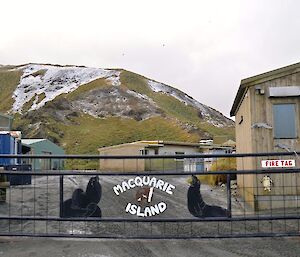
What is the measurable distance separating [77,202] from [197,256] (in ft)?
6.68

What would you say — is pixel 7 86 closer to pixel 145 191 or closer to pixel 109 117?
pixel 109 117

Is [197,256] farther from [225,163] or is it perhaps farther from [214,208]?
[225,163]

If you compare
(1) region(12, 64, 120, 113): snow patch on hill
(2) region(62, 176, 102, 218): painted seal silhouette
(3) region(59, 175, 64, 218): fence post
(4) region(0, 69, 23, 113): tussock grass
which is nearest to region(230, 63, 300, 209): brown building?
(2) region(62, 176, 102, 218): painted seal silhouette

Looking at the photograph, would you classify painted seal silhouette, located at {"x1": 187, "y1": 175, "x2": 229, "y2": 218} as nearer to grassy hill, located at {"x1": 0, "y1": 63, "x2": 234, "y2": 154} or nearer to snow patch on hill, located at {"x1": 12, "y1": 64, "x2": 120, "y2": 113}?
grassy hill, located at {"x1": 0, "y1": 63, "x2": 234, "y2": 154}

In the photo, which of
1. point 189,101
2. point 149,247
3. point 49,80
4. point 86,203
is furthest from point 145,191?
point 49,80

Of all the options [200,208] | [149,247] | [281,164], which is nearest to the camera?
[149,247]

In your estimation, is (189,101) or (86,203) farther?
(189,101)

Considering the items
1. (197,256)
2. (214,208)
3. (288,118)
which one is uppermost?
(288,118)

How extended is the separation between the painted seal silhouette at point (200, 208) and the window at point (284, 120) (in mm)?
5906

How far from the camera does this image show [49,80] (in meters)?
167

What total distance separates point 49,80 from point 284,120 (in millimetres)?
163168

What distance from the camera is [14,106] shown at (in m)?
138

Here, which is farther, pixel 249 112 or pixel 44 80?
pixel 44 80

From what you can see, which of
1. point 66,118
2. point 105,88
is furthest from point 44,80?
point 66,118
